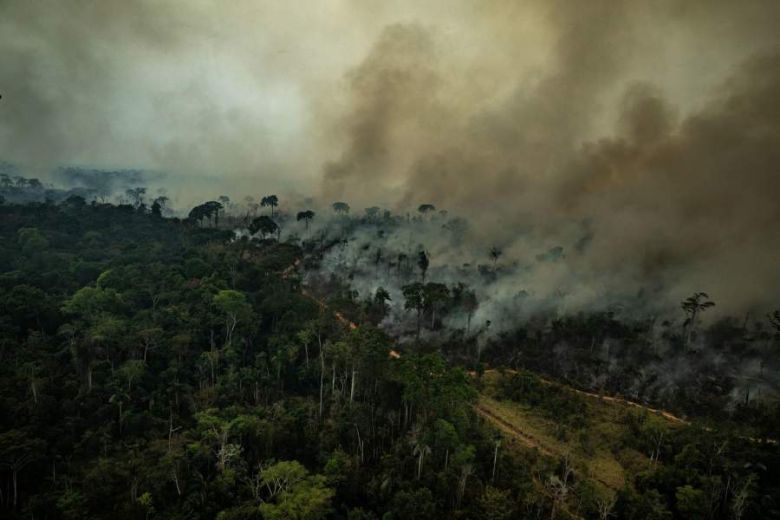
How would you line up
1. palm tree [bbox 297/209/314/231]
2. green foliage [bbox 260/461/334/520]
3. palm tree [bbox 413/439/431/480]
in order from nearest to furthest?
green foliage [bbox 260/461/334/520]
palm tree [bbox 413/439/431/480]
palm tree [bbox 297/209/314/231]

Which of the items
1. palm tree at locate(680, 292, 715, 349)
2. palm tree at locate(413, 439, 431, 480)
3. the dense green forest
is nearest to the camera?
the dense green forest

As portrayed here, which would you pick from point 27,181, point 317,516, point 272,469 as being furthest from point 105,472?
point 27,181

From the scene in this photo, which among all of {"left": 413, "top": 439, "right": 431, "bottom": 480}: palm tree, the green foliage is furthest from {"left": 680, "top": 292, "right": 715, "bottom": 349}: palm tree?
the green foliage

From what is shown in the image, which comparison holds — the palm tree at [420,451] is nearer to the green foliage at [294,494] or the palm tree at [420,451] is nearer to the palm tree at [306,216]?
the green foliage at [294,494]

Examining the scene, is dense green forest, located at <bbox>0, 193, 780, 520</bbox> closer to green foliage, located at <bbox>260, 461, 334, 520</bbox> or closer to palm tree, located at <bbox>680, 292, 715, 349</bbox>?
→ green foliage, located at <bbox>260, 461, 334, 520</bbox>

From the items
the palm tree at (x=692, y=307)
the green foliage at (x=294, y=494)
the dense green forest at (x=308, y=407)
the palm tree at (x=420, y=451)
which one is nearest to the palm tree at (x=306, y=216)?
the dense green forest at (x=308, y=407)

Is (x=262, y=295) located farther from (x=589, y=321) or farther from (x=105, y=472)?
(x=589, y=321)

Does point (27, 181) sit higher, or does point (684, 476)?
point (27, 181)
